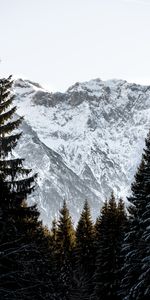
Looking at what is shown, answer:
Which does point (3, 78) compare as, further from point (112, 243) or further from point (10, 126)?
point (112, 243)

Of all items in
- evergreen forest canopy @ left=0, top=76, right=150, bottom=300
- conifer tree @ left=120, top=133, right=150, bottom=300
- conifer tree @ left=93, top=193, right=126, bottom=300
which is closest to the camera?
evergreen forest canopy @ left=0, top=76, right=150, bottom=300

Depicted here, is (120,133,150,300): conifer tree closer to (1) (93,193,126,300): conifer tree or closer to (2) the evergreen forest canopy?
(2) the evergreen forest canopy

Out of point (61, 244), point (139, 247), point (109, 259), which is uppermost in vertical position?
point (61, 244)

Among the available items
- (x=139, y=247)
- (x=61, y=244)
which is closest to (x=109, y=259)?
(x=61, y=244)

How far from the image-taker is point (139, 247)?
1592 centimetres

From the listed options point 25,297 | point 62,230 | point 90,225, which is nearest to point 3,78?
point 25,297

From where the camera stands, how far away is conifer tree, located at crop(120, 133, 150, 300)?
1582 centimetres

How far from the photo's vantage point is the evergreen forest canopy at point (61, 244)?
5223 mm

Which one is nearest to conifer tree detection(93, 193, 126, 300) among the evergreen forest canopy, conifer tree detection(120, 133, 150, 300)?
the evergreen forest canopy

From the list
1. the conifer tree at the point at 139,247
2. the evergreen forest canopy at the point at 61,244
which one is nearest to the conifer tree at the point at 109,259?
the evergreen forest canopy at the point at 61,244

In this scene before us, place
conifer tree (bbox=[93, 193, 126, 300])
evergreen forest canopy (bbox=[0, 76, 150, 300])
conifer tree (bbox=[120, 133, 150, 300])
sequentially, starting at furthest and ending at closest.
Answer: conifer tree (bbox=[93, 193, 126, 300]) < conifer tree (bbox=[120, 133, 150, 300]) < evergreen forest canopy (bbox=[0, 76, 150, 300])

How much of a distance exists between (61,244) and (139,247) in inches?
1196

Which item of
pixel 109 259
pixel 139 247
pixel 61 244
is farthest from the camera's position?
pixel 61 244

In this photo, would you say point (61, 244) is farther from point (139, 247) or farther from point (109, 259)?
point (139, 247)
